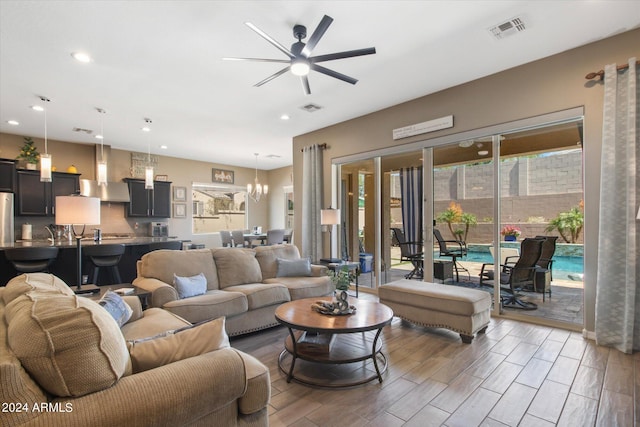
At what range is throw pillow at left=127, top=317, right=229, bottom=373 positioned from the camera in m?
1.34

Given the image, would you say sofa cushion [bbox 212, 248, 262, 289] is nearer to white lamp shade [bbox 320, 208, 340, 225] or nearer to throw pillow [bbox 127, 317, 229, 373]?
white lamp shade [bbox 320, 208, 340, 225]

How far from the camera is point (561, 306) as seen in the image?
4059mm

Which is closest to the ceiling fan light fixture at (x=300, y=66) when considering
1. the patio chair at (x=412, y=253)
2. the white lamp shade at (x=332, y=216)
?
the white lamp shade at (x=332, y=216)

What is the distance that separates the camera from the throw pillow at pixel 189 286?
3125mm

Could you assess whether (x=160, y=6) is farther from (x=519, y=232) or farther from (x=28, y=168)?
(x=28, y=168)

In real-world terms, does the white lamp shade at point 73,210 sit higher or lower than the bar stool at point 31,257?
higher

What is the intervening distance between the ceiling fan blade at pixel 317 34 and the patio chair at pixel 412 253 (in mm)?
3248

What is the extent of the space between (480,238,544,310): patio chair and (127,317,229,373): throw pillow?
12.2 feet

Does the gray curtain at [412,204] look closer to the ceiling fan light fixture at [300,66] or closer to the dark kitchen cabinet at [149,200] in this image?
the ceiling fan light fixture at [300,66]

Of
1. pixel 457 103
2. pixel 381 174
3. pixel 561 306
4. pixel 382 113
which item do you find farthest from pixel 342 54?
pixel 561 306

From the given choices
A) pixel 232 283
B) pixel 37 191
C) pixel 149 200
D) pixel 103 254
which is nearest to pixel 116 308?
pixel 232 283

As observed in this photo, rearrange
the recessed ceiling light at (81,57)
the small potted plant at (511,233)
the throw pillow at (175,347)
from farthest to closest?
the small potted plant at (511,233) < the recessed ceiling light at (81,57) < the throw pillow at (175,347)

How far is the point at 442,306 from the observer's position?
10.6 ft

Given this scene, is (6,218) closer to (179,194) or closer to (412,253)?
(179,194)
